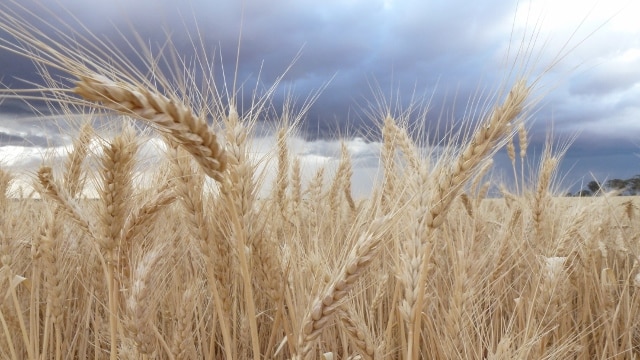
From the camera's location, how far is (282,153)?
281 centimetres

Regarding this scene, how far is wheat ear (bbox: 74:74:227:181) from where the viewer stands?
1.03 m

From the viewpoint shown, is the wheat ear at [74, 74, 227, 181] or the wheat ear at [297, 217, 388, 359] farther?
the wheat ear at [297, 217, 388, 359]

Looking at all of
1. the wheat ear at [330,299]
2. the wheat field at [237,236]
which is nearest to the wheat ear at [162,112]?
the wheat field at [237,236]

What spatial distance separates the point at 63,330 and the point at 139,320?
151cm

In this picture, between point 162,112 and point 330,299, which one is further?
point 330,299

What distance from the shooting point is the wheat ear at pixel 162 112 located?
1.03 m

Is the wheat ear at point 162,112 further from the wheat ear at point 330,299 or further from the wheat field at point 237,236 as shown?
the wheat ear at point 330,299

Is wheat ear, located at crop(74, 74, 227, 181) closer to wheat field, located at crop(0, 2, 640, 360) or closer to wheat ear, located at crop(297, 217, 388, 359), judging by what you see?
wheat field, located at crop(0, 2, 640, 360)

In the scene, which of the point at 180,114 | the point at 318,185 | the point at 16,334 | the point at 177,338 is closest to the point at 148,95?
the point at 180,114

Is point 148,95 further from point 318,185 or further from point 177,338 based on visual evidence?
point 318,185

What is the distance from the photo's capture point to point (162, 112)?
1100 millimetres

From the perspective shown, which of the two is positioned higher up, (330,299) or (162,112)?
(162,112)

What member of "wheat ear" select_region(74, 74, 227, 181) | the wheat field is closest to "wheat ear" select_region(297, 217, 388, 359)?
the wheat field

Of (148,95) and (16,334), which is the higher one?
(148,95)
